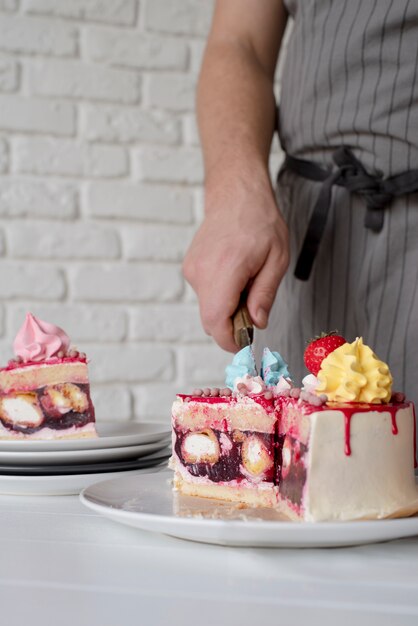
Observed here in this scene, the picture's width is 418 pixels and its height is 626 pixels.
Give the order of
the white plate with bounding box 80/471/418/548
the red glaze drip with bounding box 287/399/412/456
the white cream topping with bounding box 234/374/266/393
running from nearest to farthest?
1. the white plate with bounding box 80/471/418/548
2. the red glaze drip with bounding box 287/399/412/456
3. the white cream topping with bounding box 234/374/266/393

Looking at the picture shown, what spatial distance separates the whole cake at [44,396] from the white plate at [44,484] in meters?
0.36

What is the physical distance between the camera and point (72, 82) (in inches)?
92.3

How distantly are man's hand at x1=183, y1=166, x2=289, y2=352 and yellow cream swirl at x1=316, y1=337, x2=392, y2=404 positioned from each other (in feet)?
1.43

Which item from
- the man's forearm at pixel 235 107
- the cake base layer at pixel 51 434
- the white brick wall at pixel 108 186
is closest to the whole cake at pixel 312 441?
the cake base layer at pixel 51 434

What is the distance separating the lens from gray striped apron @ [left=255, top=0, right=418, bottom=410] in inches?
51.2

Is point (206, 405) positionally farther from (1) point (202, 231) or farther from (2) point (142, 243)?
(2) point (142, 243)

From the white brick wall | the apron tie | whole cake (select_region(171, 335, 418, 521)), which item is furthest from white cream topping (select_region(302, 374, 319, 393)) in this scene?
the white brick wall

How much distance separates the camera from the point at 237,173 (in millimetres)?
1373

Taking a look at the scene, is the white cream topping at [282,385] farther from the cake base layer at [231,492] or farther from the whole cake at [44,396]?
the whole cake at [44,396]

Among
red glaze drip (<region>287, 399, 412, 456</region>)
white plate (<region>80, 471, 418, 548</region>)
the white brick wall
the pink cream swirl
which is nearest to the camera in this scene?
white plate (<region>80, 471, 418, 548</region>)

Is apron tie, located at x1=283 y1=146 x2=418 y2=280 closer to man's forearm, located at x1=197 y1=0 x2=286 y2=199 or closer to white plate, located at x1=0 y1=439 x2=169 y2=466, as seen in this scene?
man's forearm, located at x1=197 y1=0 x2=286 y2=199

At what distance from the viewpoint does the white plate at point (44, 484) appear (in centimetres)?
92

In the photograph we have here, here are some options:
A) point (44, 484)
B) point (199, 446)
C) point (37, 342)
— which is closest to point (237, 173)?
point (37, 342)

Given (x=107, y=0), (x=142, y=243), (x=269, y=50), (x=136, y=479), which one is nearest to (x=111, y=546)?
(x=136, y=479)
